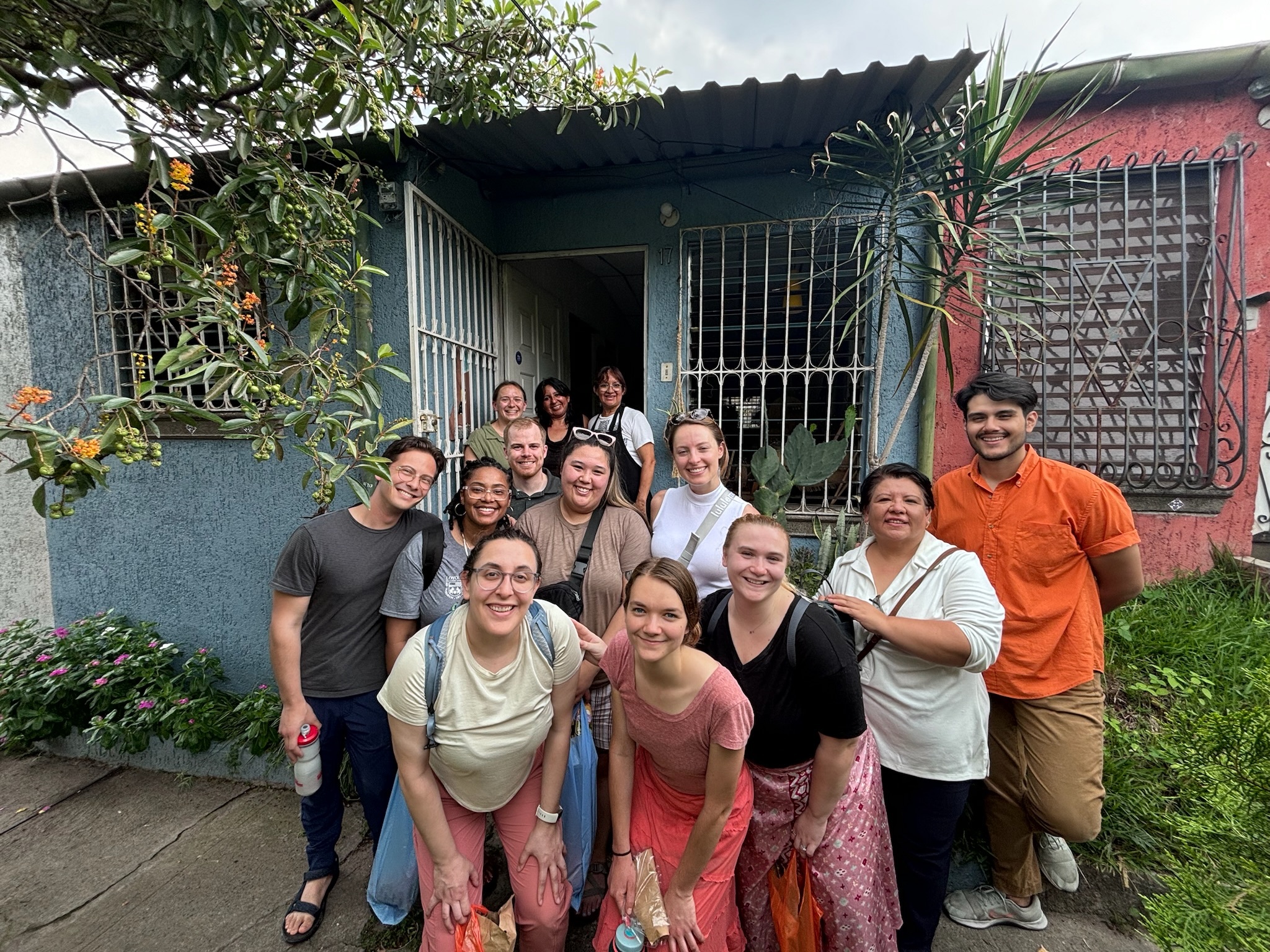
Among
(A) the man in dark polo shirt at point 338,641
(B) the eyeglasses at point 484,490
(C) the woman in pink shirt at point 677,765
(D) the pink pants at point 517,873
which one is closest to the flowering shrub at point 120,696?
(A) the man in dark polo shirt at point 338,641

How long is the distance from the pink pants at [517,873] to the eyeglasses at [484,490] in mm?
999

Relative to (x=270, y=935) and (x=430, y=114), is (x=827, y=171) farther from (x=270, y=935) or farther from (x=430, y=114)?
(x=270, y=935)

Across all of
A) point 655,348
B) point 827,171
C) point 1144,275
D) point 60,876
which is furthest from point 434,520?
point 1144,275

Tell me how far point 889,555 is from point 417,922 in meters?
2.39

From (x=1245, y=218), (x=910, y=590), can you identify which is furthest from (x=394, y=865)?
(x=1245, y=218)

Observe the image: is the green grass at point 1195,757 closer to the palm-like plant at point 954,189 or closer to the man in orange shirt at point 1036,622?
the man in orange shirt at point 1036,622

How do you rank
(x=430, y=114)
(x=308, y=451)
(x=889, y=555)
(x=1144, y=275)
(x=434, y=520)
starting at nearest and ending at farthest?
(x=308, y=451), (x=889, y=555), (x=434, y=520), (x=430, y=114), (x=1144, y=275)

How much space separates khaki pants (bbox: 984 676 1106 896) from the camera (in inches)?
80.6

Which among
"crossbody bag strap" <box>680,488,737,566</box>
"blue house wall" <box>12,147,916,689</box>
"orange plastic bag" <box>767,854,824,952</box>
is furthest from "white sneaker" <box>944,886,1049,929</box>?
"blue house wall" <box>12,147,916,689</box>

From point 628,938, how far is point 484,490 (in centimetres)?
159

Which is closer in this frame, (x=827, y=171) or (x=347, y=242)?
(x=347, y=242)

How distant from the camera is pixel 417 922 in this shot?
7.28 feet

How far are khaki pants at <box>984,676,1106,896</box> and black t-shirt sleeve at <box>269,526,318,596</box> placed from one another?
278cm

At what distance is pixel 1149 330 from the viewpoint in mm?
3734
